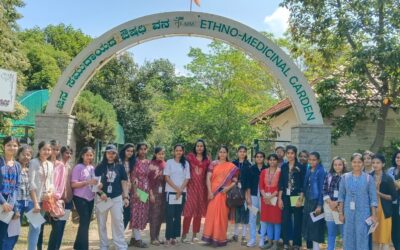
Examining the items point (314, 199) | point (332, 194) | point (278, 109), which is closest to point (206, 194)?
point (314, 199)

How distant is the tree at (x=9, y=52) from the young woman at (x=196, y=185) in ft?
18.8

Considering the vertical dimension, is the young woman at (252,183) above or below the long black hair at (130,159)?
below

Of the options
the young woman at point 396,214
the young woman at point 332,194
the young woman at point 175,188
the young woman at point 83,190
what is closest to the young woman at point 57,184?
the young woman at point 83,190

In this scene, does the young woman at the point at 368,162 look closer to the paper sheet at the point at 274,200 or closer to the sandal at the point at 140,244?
the paper sheet at the point at 274,200

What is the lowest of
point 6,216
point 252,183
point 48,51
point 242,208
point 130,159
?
point 6,216

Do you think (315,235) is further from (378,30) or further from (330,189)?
(378,30)

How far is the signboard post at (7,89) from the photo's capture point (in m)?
6.78

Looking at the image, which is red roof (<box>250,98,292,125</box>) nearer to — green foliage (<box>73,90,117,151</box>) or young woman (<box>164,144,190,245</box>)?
green foliage (<box>73,90,117,151</box>)

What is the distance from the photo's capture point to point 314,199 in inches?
266

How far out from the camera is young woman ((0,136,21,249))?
5109 mm

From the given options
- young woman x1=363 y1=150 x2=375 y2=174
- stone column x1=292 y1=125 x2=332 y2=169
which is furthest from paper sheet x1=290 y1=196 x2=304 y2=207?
stone column x1=292 y1=125 x2=332 y2=169

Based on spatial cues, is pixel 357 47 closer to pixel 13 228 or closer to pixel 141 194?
pixel 141 194

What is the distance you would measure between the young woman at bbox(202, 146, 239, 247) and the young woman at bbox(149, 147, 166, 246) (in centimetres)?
78

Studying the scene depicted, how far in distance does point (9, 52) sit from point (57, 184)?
6719 millimetres
